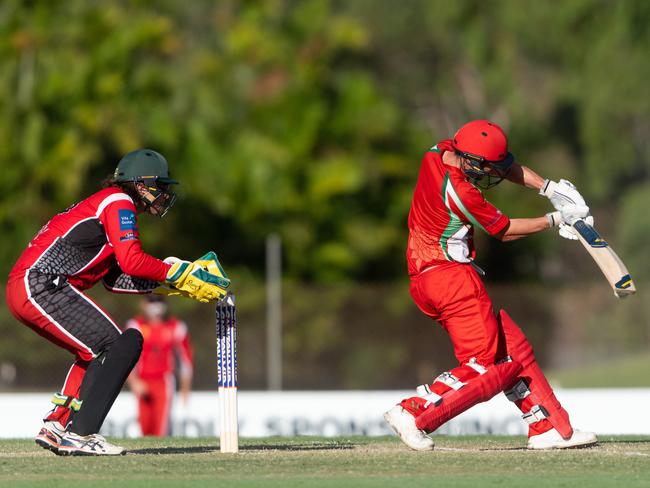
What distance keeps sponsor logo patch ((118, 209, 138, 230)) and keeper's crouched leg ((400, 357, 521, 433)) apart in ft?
6.03

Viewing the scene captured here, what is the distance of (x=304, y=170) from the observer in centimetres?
2639

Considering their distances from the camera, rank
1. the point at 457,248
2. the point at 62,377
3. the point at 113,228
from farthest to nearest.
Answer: the point at 62,377, the point at 457,248, the point at 113,228

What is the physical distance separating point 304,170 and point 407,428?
19.1 metres

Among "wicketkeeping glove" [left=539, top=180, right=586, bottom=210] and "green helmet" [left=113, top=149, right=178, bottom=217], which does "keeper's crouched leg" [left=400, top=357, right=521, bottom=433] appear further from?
"green helmet" [left=113, top=149, right=178, bottom=217]

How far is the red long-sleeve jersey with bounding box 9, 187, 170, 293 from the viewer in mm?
7195

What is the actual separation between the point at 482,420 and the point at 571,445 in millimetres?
6441

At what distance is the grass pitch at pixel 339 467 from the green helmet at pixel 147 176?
1.46 metres

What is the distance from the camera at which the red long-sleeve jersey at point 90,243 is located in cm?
720

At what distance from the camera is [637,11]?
30297mm

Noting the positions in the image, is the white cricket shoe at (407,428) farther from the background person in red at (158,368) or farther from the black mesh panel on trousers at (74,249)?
the background person in red at (158,368)

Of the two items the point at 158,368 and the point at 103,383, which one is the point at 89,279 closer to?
the point at 103,383

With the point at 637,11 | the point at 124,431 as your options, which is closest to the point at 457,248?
the point at 124,431

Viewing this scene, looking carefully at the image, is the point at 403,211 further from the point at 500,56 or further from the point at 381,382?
the point at 500,56

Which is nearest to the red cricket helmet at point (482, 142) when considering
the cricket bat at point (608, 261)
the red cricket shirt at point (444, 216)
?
the red cricket shirt at point (444, 216)
